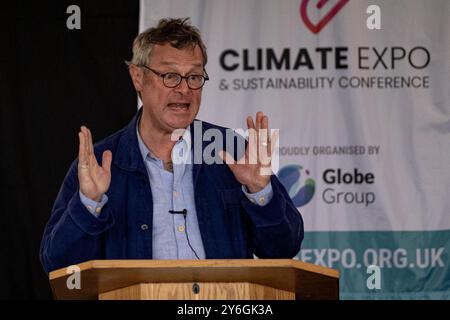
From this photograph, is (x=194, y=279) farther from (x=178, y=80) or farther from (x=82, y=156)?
(x=178, y=80)

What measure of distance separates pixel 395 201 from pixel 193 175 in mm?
1820

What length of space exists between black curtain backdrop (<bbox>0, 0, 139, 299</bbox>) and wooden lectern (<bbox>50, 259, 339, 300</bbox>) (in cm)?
238

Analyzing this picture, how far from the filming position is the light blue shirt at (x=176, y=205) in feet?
13.0

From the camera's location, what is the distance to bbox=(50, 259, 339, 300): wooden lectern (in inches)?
121

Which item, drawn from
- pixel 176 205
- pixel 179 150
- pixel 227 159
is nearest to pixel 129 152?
pixel 179 150

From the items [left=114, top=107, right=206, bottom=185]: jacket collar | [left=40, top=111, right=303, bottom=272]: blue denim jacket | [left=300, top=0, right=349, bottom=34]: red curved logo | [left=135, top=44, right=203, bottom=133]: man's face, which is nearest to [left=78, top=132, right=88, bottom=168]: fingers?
[left=40, top=111, right=303, bottom=272]: blue denim jacket

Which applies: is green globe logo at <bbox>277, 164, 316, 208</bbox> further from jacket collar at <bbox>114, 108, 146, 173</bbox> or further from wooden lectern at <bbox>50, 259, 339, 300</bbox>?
wooden lectern at <bbox>50, 259, 339, 300</bbox>

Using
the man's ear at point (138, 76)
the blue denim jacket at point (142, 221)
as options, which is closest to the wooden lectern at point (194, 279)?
the blue denim jacket at point (142, 221)

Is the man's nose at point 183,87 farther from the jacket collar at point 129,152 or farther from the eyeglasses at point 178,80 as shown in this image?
the jacket collar at point 129,152

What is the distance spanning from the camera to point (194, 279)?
320cm

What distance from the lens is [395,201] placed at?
18.3 feet

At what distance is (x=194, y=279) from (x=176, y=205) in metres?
0.87

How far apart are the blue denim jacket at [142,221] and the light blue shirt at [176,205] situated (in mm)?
30
